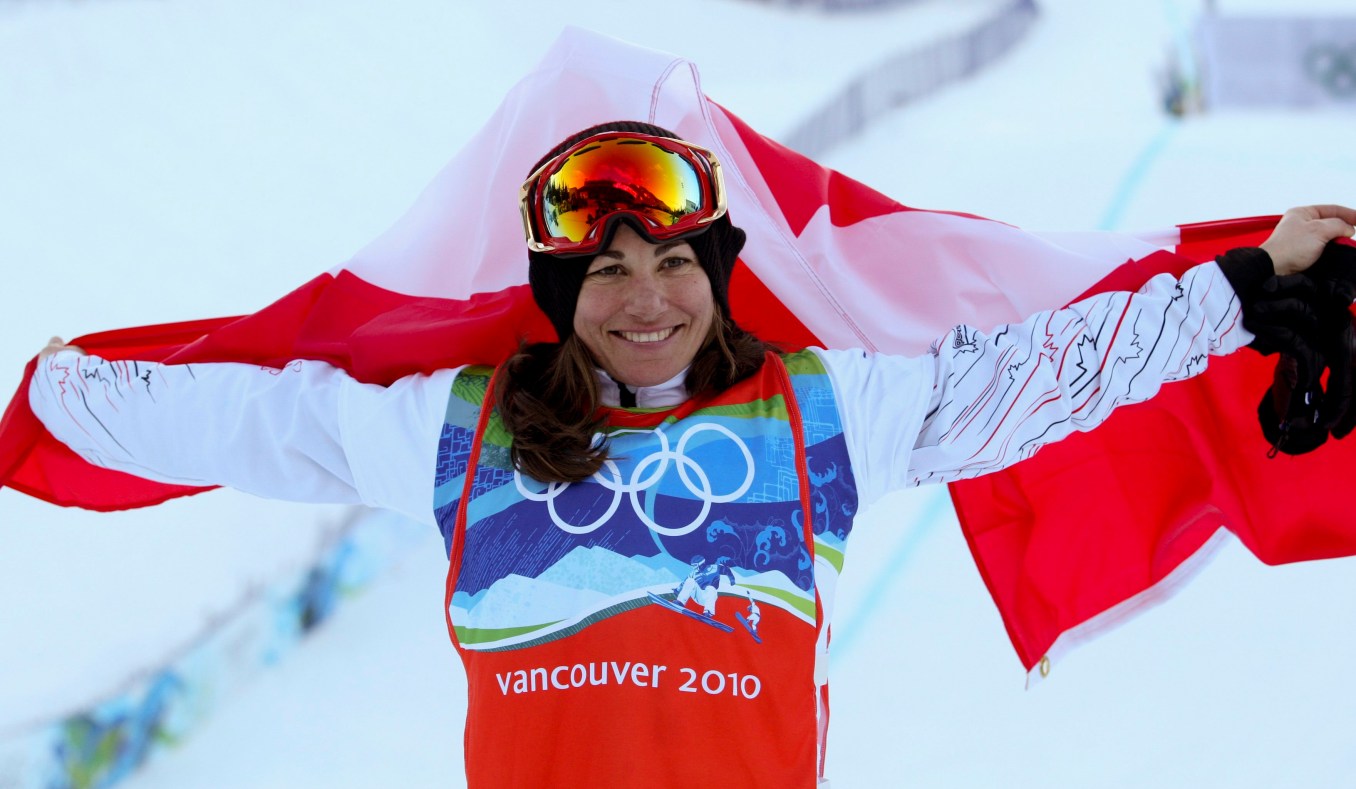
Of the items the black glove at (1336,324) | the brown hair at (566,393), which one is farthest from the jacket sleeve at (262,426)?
the black glove at (1336,324)

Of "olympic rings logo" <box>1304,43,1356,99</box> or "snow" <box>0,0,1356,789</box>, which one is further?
"olympic rings logo" <box>1304,43,1356,99</box>

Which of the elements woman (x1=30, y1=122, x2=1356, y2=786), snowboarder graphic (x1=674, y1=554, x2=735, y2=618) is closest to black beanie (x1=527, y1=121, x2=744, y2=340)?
woman (x1=30, y1=122, x2=1356, y2=786)

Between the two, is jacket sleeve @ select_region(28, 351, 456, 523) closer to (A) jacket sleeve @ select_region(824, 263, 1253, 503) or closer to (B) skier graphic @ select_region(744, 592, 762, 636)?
(B) skier graphic @ select_region(744, 592, 762, 636)

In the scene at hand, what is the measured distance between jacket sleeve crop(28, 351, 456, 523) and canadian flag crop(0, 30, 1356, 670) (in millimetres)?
178

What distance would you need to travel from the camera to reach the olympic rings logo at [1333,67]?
8.16 metres

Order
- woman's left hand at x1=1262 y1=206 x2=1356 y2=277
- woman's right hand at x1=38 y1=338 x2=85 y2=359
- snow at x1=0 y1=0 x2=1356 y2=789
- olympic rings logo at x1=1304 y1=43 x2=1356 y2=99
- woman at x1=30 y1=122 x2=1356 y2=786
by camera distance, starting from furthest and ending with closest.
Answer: olympic rings logo at x1=1304 y1=43 x2=1356 y2=99 → snow at x1=0 y1=0 x2=1356 y2=789 → woman's right hand at x1=38 y1=338 x2=85 y2=359 → woman's left hand at x1=1262 y1=206 x2=1356 y2=277 → woman at x1=30 y1=122 x2=1356 y2=786

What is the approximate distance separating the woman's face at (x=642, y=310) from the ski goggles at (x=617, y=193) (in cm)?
3

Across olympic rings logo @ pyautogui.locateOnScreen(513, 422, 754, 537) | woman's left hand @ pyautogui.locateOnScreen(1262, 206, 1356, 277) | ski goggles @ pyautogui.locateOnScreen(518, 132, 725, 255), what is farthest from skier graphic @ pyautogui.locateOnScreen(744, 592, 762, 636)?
woman's left hand @ pyautogui.locateOnScreen(1262, 206, 1356, 277)

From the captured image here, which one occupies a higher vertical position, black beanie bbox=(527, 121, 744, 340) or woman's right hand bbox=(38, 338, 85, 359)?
woman's right hand bbox=(38, 338, 85, 359)

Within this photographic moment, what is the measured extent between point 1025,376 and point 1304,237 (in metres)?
0.41

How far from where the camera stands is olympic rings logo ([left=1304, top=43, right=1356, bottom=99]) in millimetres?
8156

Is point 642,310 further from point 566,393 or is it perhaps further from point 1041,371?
point 1041,371

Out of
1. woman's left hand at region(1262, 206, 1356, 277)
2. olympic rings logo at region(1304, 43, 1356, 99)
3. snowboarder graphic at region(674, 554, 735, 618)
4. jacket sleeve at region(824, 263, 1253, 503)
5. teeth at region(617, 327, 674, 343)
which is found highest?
olympic rings logo at region(1304, 43, 1356, 99)

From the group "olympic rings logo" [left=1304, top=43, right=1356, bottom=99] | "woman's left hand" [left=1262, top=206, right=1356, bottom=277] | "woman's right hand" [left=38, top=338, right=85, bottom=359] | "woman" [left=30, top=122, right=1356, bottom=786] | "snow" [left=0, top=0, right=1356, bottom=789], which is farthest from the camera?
"olympic rings logo" [left=1304, top=43, right=1356, bottom=99]
